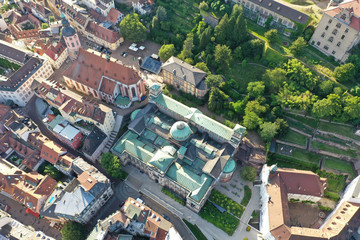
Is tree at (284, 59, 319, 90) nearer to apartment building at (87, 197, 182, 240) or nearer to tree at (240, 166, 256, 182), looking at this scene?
tree at (240, 166, 256, 182)

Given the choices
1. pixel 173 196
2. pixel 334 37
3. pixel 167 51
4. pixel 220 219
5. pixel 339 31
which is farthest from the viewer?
pixel 167 51

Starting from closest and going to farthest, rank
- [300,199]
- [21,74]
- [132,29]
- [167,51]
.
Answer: [300,199] < [21,74] < [167,51] < [132,29]

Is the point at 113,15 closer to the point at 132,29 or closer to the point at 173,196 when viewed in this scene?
the point at 132,29

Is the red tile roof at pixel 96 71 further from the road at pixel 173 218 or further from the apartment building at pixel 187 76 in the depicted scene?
the road at pixel 173 218

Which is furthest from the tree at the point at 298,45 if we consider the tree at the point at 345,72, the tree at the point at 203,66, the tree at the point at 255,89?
the tree at the point at 203,66

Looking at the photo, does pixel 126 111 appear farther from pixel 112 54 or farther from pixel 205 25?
pixel 205 25

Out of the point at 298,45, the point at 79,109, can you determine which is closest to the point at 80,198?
the point at 79,109

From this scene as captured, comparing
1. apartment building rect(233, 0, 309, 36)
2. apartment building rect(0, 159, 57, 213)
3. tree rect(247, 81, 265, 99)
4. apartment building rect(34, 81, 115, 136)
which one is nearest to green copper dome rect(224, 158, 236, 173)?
tree rect(247, 81, 265, 99)
